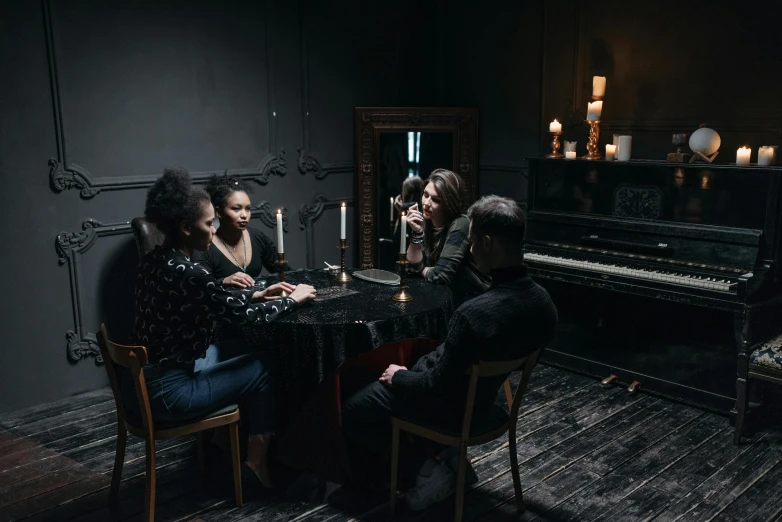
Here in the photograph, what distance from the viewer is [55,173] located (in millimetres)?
3686

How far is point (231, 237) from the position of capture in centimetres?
359

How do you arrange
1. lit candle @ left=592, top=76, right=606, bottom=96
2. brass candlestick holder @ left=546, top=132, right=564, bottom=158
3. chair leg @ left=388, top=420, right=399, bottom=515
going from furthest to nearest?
brass candlestick holder @ left=546, top=132, right=564, bottom=158, lit candle @ left=592, top=76, right=606, bottom=96, chair leg @ left=388, top=420, right=399, bottom=515

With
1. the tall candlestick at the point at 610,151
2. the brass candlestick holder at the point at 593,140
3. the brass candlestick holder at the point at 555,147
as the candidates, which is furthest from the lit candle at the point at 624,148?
the brass candlestick holder at the point at 555,147

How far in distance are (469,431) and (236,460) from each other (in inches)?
37.0

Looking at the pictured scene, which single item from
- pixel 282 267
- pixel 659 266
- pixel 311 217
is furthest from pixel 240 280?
pixel 659 266

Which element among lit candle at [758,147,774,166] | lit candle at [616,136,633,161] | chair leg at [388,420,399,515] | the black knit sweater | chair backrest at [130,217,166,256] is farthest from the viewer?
lit candle at [616,136,633,161]

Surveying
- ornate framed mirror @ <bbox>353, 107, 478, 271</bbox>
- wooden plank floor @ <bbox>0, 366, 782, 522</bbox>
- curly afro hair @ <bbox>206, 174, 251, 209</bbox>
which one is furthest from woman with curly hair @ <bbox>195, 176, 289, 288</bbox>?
ornate framed mirror @ <bbox>353, 107, 478, 271</bbox>

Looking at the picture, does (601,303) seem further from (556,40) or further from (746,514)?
(556,40)

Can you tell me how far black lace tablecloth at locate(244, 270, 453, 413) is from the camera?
8.73ft

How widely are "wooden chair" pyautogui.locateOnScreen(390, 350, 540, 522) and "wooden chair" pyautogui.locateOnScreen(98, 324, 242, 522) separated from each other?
613 mm

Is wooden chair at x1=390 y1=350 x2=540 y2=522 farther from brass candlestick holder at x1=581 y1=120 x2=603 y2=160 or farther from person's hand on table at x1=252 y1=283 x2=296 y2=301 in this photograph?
brass candlestick holder at x1=581 y1=120 x2=603 y2=160

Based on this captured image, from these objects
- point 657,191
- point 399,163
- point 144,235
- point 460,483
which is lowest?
point 460,483

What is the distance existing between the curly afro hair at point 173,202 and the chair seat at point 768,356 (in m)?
2.55

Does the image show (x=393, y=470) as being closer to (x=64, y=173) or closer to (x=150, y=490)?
(x=150, y=490)
